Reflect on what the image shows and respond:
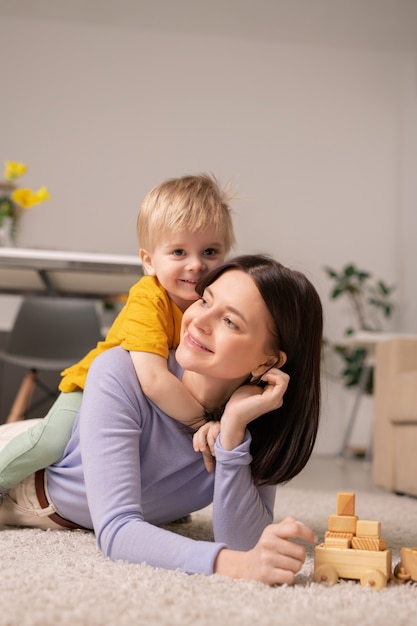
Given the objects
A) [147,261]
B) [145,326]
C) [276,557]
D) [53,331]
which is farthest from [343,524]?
[53,331]

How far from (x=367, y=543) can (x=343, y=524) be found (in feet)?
0.16

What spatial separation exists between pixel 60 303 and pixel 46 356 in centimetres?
30

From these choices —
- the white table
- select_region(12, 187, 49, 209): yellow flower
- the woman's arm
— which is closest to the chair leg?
the white table

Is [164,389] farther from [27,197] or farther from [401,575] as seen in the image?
[27,197]

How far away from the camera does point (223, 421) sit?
1142 mm

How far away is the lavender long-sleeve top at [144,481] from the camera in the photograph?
1.07 m

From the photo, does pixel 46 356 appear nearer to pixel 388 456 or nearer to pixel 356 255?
pixel 388 456

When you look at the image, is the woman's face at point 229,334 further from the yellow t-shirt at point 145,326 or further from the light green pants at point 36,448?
the light green pants at point 36,448

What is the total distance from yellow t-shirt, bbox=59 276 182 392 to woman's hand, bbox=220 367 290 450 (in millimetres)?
200

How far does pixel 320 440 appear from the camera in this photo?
587 cm

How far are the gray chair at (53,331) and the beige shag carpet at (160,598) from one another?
8.76ft

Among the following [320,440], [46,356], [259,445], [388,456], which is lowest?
[320,440]

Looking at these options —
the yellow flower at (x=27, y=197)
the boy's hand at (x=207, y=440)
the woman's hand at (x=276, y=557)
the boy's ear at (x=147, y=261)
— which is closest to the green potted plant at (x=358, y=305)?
the yellow flower at (x=27, y=197)

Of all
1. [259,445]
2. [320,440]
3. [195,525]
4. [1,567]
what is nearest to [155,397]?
[259,445]
